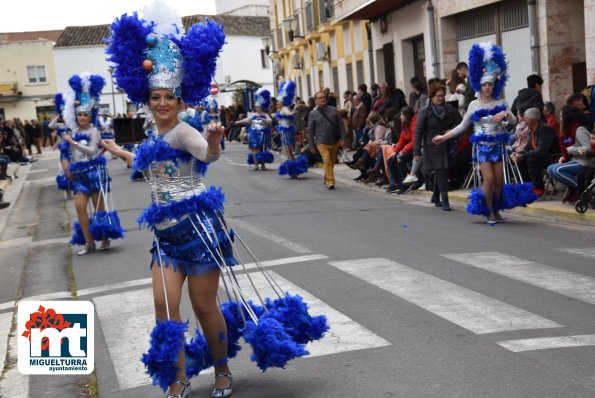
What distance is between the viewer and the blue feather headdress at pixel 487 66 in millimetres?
13102

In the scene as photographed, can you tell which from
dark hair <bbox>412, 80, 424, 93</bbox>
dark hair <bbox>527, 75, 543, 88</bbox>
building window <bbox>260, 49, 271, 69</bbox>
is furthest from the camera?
building window <bbox>260, 49, 271, 69</bbox>

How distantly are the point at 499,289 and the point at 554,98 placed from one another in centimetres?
1212

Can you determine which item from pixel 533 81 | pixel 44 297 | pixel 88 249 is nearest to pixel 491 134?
pixel 533 81

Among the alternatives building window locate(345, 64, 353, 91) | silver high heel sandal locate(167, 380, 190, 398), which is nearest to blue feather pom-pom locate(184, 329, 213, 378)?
silver high heel sandal locate(167, 380, 190, 398)

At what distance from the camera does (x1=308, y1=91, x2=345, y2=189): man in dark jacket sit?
2072cm

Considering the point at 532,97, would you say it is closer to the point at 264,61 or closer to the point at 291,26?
the point at 291,26

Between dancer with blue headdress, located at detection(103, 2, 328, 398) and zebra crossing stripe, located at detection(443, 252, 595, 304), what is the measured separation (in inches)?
131

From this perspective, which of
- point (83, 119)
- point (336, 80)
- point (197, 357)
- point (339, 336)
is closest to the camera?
point (197, 357)

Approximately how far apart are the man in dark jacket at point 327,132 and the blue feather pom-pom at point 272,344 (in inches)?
585

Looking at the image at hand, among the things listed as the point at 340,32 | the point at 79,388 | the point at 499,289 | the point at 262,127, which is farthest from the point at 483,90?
the point at 340,32

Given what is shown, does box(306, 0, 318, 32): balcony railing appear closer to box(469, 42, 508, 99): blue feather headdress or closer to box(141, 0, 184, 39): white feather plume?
box(469, 42, 508, 99): blue feather headdress

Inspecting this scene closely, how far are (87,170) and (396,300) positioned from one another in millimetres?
5682

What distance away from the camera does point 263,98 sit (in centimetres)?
2731

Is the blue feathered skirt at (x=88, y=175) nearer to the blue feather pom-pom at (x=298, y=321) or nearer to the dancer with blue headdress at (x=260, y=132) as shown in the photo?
the blue feather pom-pom at (x=298, y=321)
